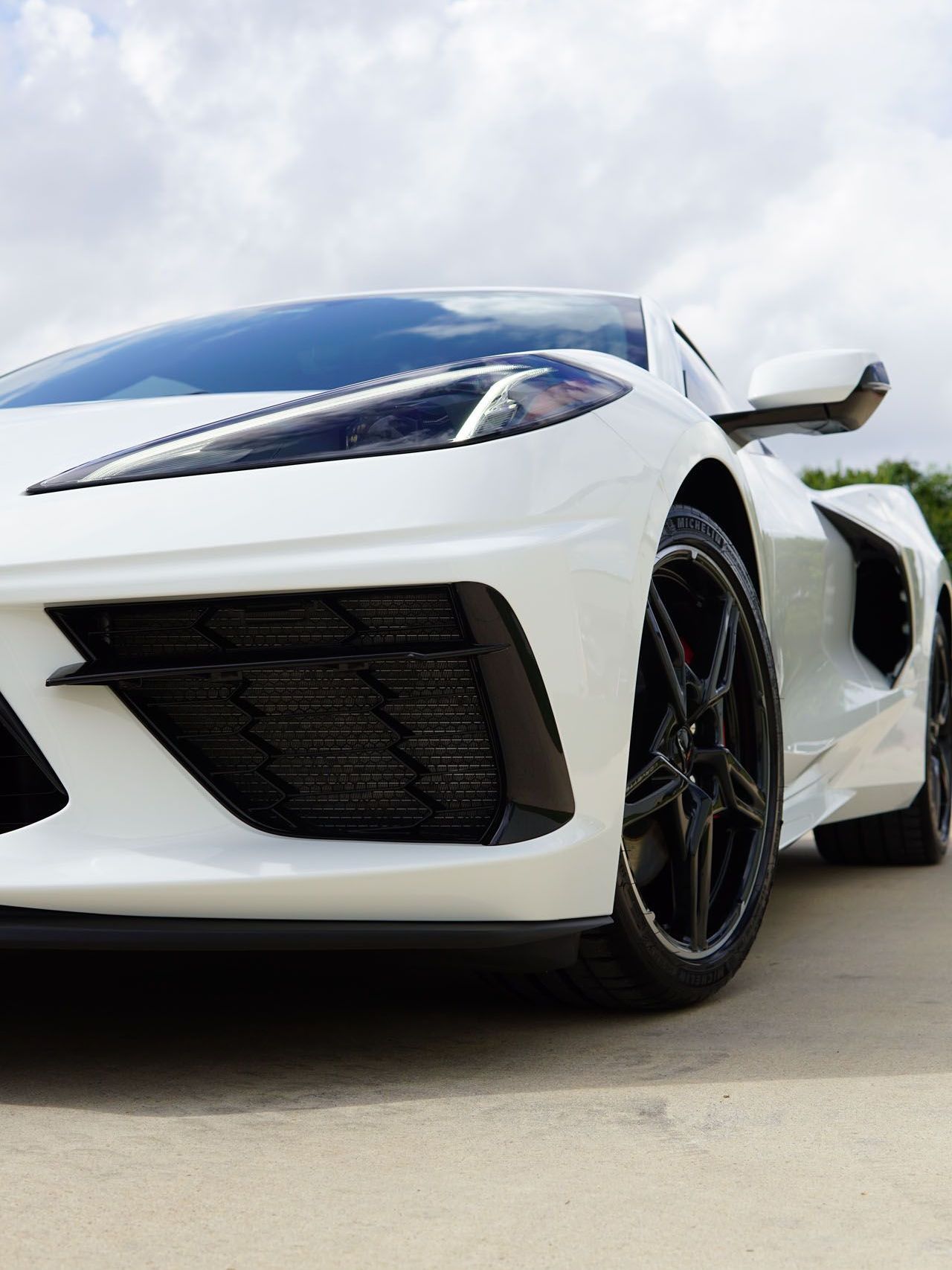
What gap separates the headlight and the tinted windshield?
519 millimetres

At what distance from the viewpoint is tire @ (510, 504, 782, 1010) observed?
6.93ft

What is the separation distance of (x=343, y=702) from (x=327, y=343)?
1197 millimetres

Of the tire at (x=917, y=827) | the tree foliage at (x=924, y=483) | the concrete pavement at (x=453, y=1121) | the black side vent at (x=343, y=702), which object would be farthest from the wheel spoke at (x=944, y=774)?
the tree foliage at (x=924, y=483)

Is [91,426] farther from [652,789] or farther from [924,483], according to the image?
[924,483]

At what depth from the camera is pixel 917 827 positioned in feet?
14.0

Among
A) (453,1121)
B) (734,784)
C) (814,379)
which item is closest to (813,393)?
(814,379)

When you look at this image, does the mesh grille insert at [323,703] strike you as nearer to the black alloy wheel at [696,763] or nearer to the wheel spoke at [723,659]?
the black alloy wheel at [696,763]

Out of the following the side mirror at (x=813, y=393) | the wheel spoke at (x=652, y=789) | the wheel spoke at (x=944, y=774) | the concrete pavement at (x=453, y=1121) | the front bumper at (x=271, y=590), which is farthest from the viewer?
the wheel spoke at (x=944, y=774)

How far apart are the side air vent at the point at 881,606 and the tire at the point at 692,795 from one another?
1.25m

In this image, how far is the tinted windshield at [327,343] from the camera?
2.69m

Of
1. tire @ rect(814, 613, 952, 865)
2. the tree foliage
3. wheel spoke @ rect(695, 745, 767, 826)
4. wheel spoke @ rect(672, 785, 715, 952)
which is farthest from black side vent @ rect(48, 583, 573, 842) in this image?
the tree foliage

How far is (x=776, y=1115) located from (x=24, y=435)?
1349 mm

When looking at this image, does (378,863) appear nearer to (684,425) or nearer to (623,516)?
(623,516)

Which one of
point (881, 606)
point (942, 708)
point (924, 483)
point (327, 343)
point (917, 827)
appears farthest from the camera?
point (924, 483)
